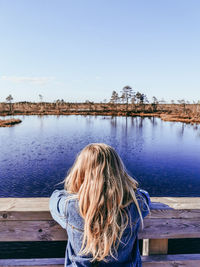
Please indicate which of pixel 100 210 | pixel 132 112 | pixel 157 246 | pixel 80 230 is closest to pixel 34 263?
pixel 80 230

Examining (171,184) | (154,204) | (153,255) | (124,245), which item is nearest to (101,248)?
(124,245)

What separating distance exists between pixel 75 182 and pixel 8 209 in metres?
0.44

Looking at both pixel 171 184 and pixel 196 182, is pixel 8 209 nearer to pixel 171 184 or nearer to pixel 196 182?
pixel 171 184

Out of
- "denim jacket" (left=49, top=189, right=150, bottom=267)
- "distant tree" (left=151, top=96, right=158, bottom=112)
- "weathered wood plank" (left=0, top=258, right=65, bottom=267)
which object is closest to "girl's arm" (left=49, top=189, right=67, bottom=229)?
"denim jacket" (left=49, top=189, right=150, bottom=267)

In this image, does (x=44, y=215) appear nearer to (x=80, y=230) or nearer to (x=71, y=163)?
(x=80, y=230)

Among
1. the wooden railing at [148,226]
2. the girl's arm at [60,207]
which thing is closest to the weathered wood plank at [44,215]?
the wooden railing at [148,226]

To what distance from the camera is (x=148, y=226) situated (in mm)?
1378

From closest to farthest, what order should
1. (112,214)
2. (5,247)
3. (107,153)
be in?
(112,214) → (107,153) → (5,247)

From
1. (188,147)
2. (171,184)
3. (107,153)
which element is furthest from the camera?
(188,147)

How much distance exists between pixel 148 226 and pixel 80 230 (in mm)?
476

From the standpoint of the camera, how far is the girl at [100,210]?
1.08 m

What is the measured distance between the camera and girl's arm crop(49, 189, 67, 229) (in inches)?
44.3

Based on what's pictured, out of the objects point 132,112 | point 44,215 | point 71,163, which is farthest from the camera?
point 132,112

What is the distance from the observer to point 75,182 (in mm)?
1205
